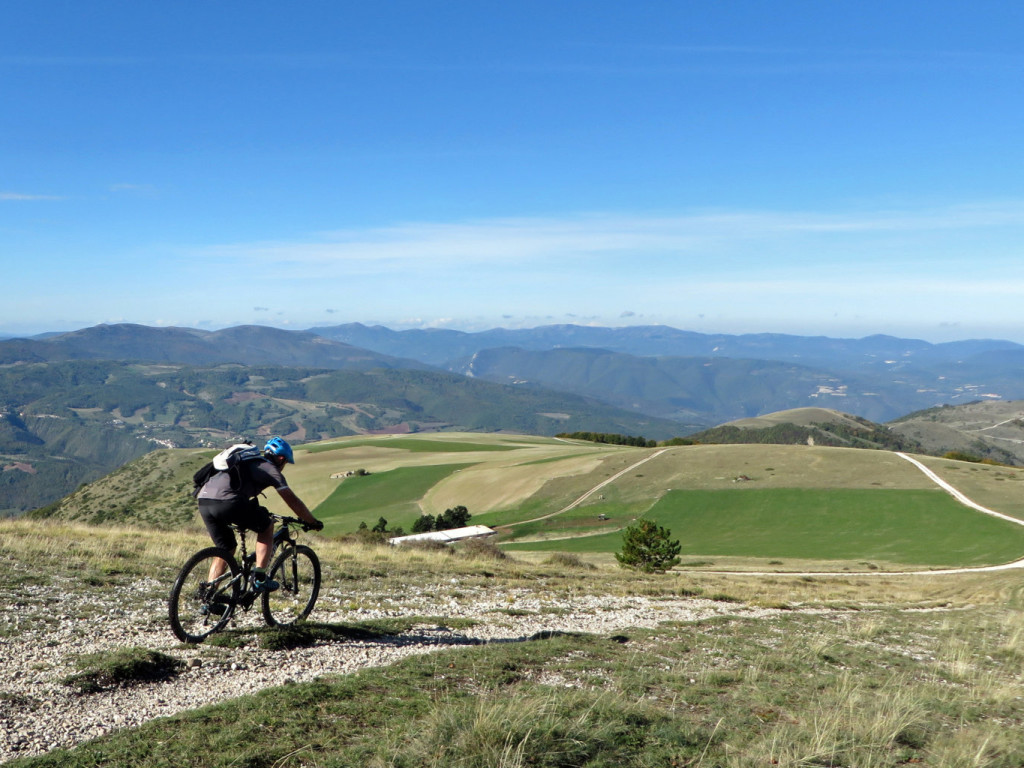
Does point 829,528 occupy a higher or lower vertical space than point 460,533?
higher

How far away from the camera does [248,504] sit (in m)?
8.87

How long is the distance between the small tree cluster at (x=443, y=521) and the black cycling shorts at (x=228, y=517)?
61.7 metres

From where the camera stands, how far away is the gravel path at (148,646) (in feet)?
19.8

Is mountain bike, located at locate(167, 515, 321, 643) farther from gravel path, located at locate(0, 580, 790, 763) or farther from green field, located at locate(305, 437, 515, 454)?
green field, located at locate(305, 437, 515, 454)

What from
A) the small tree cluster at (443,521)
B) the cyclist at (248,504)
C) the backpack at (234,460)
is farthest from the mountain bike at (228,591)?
the small tree cluster at (443,521)

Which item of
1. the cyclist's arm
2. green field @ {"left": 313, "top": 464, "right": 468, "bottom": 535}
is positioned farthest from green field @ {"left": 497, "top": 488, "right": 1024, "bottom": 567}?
the cyclist's arm

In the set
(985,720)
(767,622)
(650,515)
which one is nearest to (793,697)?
(985,720)

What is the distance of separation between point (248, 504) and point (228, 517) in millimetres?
291

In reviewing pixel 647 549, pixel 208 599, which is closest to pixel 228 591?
pixel 208 599

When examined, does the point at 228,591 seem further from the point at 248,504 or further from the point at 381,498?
the point at 381,498

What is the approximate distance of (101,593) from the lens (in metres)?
11.4

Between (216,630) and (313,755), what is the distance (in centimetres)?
433

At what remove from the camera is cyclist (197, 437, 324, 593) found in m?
8.70

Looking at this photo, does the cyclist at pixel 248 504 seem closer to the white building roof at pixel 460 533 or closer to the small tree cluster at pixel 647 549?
the small tree cluster at pixel 647 549
